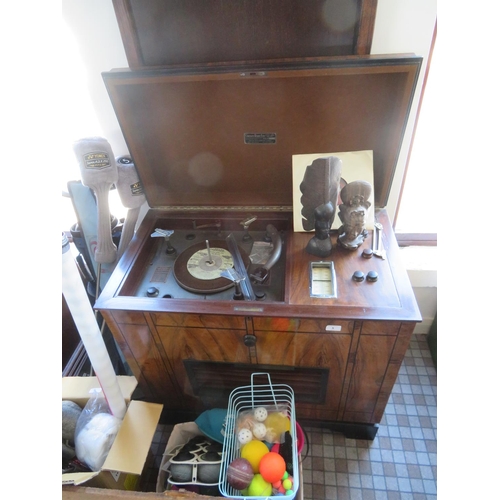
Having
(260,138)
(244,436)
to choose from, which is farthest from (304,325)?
(260,138)

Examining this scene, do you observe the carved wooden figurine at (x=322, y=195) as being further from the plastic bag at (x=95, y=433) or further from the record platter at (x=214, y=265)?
the plastic bag at (x=95, y=433)

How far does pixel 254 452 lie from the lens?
40.8 inches

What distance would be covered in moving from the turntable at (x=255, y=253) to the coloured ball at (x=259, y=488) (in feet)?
1.05

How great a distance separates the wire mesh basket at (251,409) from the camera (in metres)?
1.00

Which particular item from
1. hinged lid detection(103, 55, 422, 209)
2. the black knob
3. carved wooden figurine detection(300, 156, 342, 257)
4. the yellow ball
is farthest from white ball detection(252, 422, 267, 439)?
hinged lid detection(103, 55, 422, 209)

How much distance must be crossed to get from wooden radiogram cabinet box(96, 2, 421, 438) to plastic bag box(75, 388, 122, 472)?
168 mm

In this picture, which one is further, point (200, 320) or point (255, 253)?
point (255, 253)

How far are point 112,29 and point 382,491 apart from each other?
5.93ft

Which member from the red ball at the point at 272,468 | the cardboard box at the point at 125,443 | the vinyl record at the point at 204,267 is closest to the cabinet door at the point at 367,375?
the red ball at the point at 272,468

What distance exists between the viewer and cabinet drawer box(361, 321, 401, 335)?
0.94 m

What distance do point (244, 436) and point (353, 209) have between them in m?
0.77

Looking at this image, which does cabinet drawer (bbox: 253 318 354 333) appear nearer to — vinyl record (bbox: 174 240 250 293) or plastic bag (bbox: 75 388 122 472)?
vinyl record (bbox: 174 240 250 293)

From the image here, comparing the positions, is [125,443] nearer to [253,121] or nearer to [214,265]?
[214,265]
